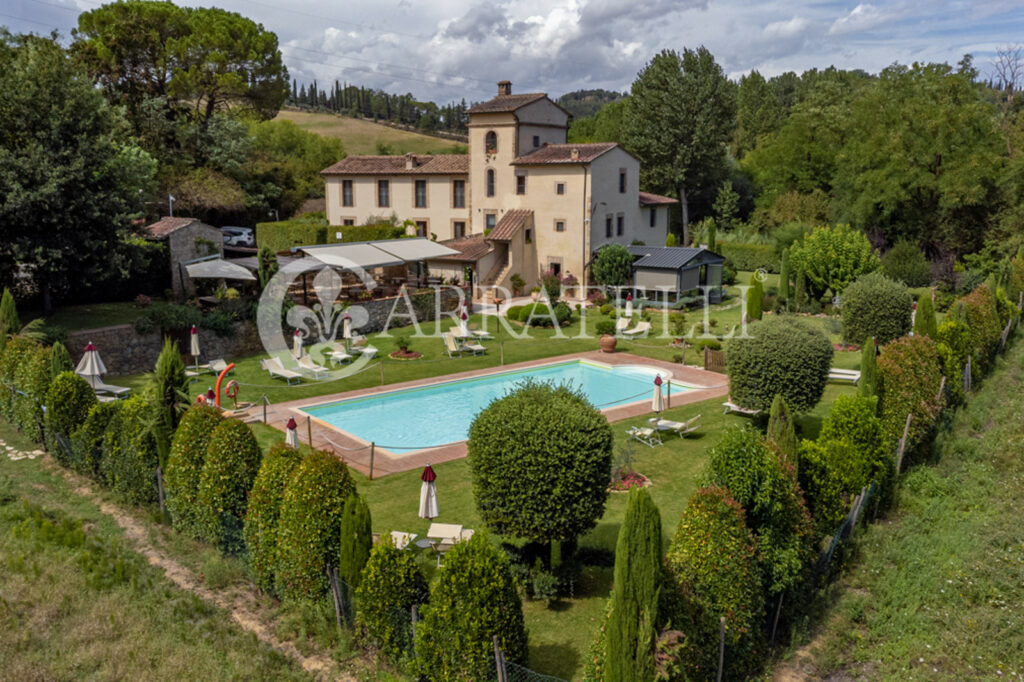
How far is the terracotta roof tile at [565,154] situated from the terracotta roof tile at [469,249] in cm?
453

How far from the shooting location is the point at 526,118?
128 ft

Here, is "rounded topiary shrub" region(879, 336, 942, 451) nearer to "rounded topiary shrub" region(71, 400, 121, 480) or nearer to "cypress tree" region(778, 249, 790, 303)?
"rounded topiary shrub" region(71, 400, 121, 480)

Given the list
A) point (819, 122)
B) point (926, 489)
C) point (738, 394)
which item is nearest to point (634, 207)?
point (819, 122)

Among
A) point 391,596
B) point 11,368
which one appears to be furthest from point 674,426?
point 11,368

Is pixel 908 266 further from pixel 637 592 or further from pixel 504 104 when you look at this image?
pixel 637 592

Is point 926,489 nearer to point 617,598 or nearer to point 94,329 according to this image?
point 617,598

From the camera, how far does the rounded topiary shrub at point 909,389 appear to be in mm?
14711

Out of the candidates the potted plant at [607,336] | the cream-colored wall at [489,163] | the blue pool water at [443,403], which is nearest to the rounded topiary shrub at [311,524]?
the blue pool water at [443,403]

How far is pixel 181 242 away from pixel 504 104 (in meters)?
18.3

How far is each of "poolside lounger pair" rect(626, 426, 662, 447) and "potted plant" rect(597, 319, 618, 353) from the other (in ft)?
31.7

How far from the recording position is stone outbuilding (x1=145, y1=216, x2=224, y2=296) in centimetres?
2823

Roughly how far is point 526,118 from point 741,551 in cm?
3334

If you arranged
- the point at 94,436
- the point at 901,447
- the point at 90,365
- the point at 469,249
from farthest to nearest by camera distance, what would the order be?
1. the point at 469,249
2. the point at 90,365
3. the point at 94,436
4. the point at 901,447

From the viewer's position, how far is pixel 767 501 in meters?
9.60
